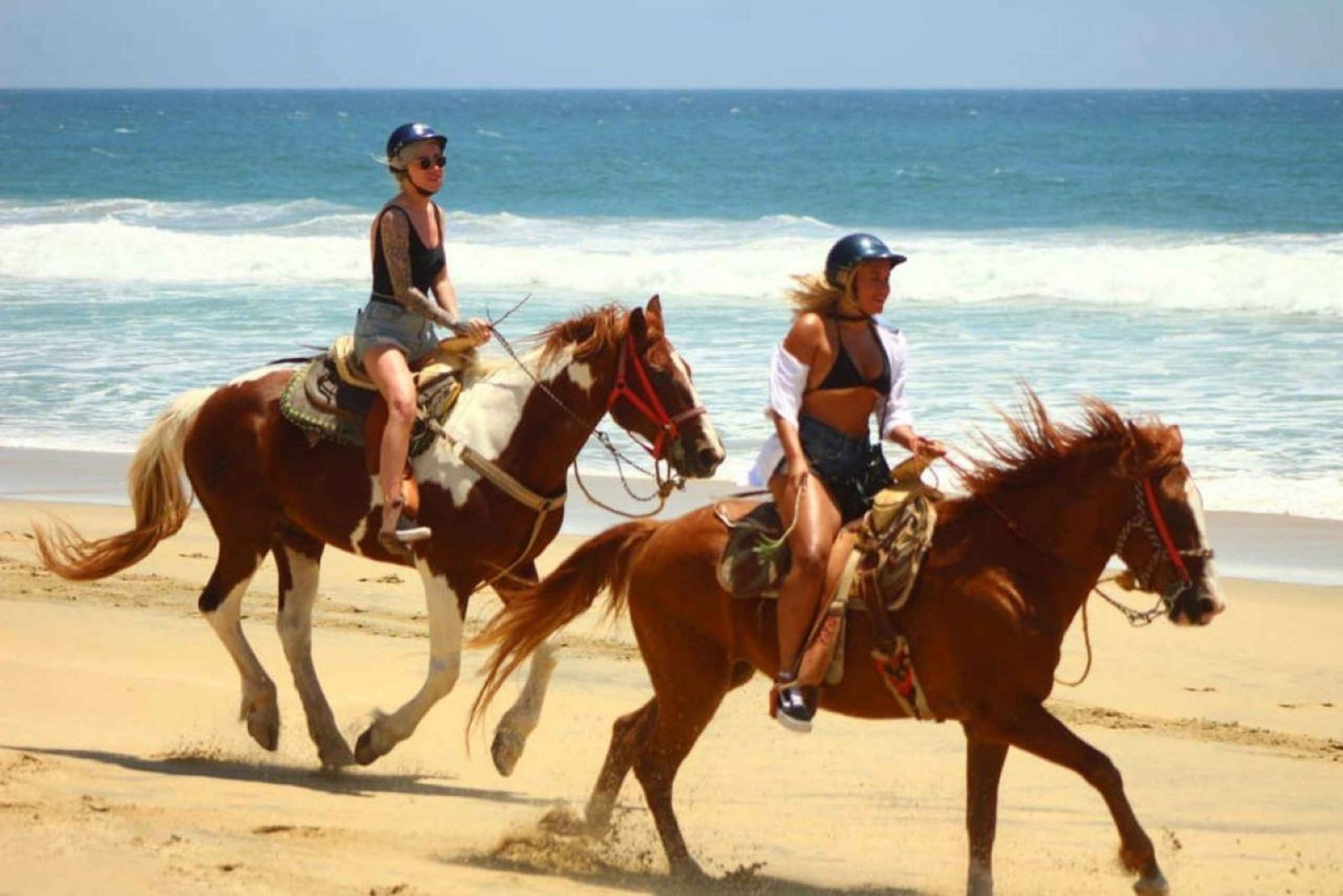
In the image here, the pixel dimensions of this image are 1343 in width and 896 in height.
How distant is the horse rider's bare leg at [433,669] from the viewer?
7.62 metres

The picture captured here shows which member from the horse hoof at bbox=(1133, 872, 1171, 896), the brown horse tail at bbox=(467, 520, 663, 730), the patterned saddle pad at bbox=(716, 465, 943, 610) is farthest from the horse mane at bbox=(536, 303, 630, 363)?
the horse hoof at bbox=(1133, 872, 1171, 896)

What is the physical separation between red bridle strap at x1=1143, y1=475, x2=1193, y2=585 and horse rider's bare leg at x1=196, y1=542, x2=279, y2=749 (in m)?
4.06

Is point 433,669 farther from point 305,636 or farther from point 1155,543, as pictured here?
point 1155,543

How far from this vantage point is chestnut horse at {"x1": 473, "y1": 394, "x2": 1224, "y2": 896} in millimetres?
5602

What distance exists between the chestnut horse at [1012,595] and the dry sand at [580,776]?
2.21 ft

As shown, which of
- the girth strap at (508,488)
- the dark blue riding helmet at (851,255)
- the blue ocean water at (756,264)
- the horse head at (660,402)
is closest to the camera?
the dark blue riding helmet at (851,255)

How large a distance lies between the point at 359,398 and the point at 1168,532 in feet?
11.9

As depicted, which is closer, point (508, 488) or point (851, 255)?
point (851, 255)

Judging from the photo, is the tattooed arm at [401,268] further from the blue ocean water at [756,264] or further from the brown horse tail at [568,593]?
the blue ocean water at [756,264]

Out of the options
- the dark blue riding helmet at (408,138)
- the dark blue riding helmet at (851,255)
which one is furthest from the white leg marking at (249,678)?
the dark blue riding helmet at (851,255)

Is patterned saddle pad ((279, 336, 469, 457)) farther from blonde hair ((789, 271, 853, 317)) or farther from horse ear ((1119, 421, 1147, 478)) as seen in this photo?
horse ear ((1119, 421, 1147, 478))

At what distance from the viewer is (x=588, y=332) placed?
25.3ft

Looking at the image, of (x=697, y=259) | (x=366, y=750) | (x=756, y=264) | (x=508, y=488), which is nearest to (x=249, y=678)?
(x=366, y=750)

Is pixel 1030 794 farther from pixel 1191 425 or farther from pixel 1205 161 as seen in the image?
pixel 1205 161
